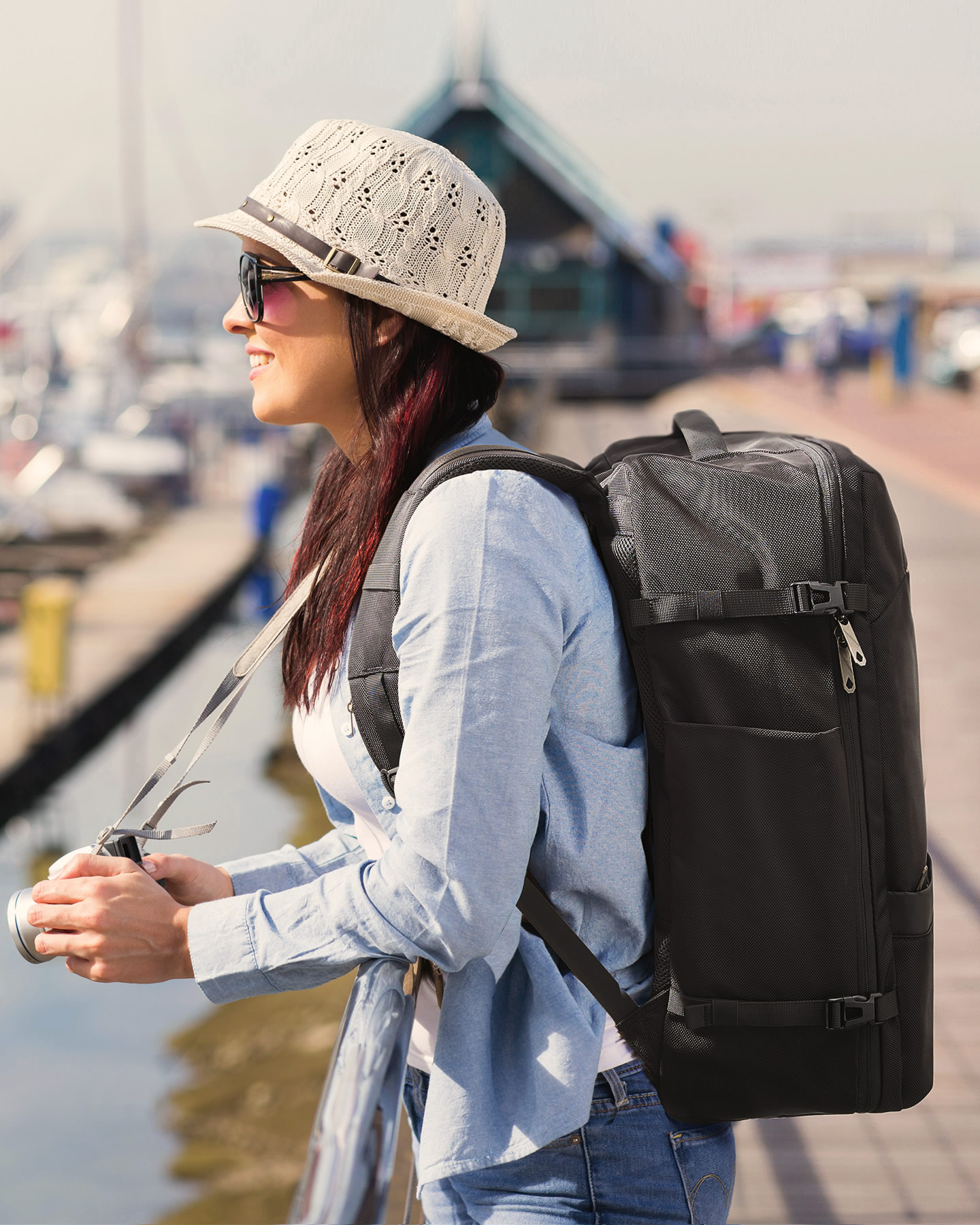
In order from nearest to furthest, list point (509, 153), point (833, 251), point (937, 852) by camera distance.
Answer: point (937, 852), point (509, 153), point (833, 251)

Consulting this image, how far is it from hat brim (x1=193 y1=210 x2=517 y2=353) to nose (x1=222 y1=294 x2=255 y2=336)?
7 centimetres

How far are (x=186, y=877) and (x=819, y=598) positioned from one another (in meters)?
0.65

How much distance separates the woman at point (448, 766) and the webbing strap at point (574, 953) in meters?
0.01

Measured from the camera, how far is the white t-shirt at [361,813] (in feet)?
4.04

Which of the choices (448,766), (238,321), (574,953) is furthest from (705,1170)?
(238,321)

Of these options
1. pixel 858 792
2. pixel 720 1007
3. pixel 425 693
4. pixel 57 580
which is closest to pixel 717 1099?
pixel 720 1007

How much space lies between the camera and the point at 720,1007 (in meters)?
1.21

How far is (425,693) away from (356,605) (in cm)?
23

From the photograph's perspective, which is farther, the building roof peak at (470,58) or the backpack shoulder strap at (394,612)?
the building roof peak at (470,58)

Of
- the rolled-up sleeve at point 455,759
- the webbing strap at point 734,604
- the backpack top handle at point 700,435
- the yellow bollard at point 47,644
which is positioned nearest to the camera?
the rolled-up sleeve at point 455,759

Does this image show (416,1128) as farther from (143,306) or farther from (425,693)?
(143,306)

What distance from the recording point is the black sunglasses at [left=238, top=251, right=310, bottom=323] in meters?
1.31

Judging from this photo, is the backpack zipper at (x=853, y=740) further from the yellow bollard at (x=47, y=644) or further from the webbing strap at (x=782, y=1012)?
the yellow bollard at (x=47, y=644)

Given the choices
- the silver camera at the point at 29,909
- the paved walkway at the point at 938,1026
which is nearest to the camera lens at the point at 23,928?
the silver camera at the point at 29,909
